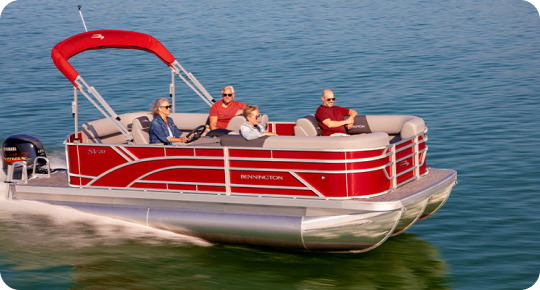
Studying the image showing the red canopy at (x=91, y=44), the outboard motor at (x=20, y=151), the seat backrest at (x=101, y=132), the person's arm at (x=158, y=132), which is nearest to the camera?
the person's arm at (x=158, y=132)

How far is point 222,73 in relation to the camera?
19906 mm

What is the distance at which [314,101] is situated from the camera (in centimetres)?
1628

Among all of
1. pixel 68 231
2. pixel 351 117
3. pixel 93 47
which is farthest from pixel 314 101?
pixel 68 231

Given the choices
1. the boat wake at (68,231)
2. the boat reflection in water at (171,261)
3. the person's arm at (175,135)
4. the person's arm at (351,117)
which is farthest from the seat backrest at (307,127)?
the boat wake at (68,231)

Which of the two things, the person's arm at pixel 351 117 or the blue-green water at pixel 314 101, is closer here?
the blue-green water at pixel 314 101

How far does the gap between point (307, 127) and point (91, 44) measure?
2.73 metres

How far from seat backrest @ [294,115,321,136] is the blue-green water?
142 centimetres

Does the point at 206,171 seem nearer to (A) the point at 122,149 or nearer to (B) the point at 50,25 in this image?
(A) the point at 122,149

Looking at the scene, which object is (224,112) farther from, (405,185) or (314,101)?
(314,101)

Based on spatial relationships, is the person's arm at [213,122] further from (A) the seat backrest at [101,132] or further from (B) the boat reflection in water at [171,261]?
(B) the boat reflection in water at [171,261]

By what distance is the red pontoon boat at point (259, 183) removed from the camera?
739 cm

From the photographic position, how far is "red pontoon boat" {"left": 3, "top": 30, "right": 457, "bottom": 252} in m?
7.39

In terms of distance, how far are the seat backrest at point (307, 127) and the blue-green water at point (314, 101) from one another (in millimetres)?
1421

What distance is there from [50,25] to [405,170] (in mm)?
25191
